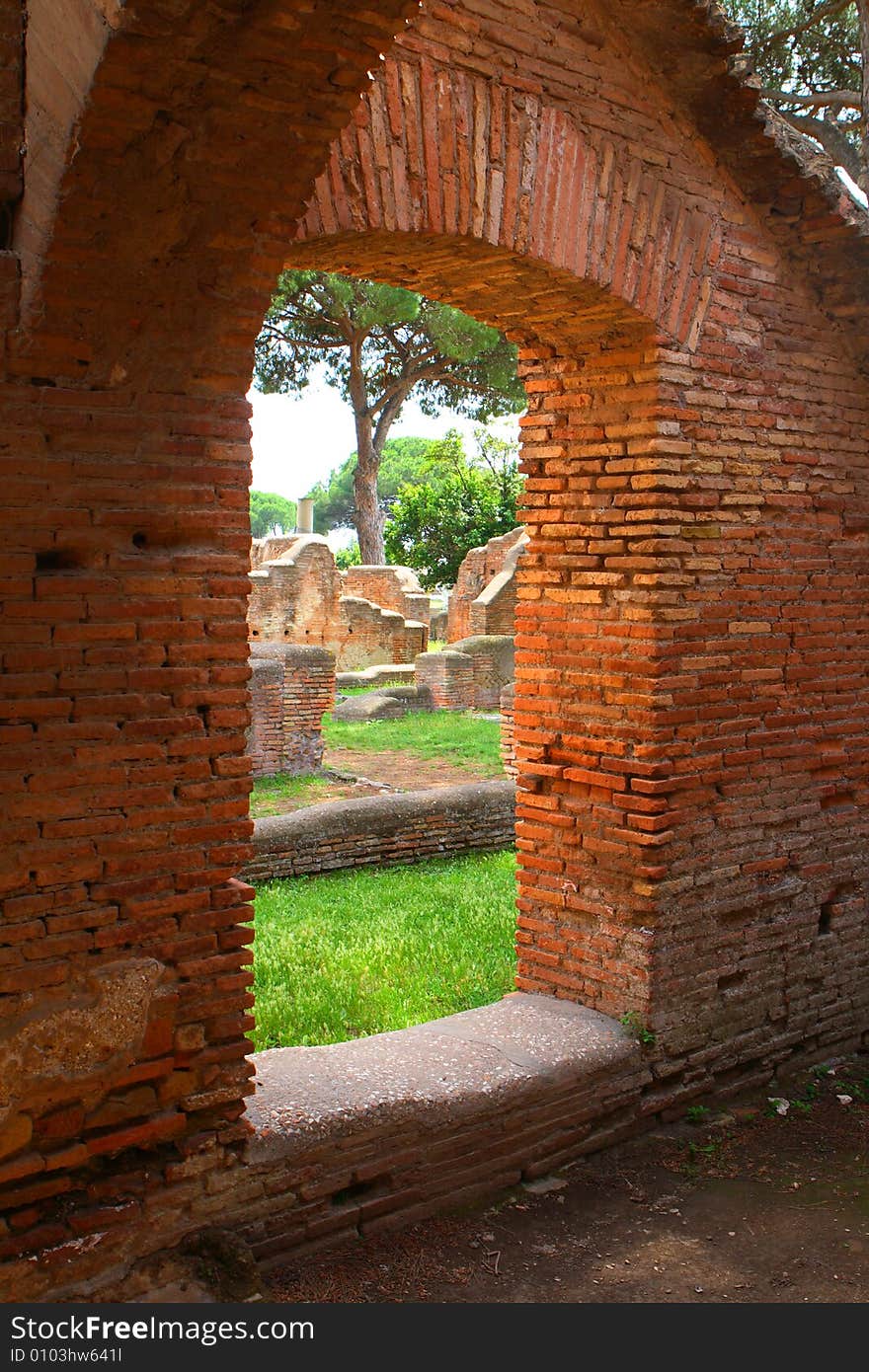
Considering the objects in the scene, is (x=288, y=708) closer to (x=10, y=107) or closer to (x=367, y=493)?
(x=10, y=107)

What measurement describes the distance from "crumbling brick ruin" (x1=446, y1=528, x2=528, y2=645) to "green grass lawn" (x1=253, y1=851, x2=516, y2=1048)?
13.1 m

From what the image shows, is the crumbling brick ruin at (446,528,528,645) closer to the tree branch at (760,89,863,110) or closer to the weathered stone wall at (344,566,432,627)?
the weathered stone wall at (344,566,432,627)

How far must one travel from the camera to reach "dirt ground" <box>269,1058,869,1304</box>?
3.64 m

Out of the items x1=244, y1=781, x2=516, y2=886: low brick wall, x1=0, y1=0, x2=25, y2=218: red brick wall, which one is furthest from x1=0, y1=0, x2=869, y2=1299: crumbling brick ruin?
x1=244, y1=781, x2=516, y2=886: low brick wall

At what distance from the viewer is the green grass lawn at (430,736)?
48.6 ft

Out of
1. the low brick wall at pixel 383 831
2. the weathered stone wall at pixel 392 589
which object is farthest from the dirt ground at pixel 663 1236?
the weathered stone wall at pixel 392 589

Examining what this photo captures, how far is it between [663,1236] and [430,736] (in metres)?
12.3

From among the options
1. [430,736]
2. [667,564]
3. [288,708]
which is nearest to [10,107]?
[667,564]

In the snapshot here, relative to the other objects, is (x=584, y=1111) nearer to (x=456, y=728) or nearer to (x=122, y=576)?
(x=122, y=576)

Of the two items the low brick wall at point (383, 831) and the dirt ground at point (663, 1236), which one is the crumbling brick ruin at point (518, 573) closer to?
the dirt ground at point (663, 1236)

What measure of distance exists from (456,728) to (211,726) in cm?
1372

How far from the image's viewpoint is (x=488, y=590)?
22062mm

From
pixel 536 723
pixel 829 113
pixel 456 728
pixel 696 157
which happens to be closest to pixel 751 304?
pixel 696 157

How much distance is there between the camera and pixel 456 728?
671 inches
